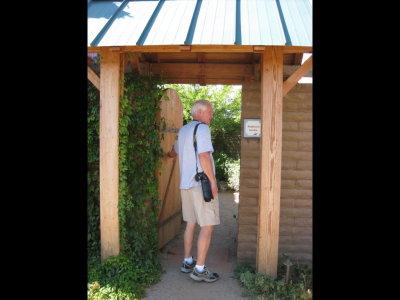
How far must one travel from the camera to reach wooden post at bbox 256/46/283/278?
11.8ft

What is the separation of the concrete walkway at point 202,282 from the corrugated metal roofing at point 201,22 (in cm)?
264

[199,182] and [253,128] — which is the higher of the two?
[253,128]

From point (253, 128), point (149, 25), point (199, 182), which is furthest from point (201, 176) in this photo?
point (149, 25)

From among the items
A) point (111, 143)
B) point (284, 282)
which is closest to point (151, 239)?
point (111, 143)

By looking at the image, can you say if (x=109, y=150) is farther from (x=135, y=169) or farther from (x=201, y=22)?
(x=201, y=22)

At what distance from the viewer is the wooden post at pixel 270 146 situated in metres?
3.61

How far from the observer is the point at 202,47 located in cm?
334

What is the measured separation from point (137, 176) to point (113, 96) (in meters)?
1.14

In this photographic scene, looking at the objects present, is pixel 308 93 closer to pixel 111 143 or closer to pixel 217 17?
pixel 217 17

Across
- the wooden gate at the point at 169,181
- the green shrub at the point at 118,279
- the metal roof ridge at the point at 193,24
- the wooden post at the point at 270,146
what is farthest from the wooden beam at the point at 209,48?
the green shrub at the point at 118,279

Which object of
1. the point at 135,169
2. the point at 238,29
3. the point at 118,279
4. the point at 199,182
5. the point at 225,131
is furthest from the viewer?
the point at 225,131

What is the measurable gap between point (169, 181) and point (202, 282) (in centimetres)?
198

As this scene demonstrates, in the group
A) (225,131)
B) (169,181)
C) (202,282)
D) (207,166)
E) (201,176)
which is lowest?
(202,282)

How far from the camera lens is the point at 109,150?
3703 millimetres
